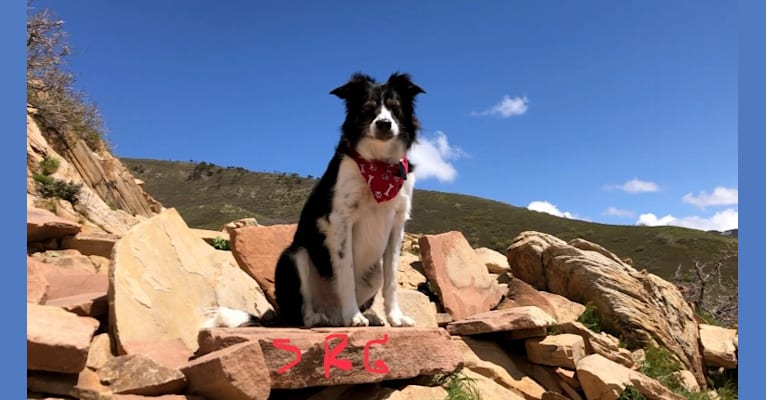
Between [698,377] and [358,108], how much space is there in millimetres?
6440

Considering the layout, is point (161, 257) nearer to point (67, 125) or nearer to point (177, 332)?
point (177, 332)

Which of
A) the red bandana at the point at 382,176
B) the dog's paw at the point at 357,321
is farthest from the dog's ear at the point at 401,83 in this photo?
the dog's paw at the point at 357,321

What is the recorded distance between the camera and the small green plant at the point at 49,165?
8905 millimetres

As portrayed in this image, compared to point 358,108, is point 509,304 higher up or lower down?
lower down

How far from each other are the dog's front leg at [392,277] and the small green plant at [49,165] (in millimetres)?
7131

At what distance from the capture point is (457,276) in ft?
22.7

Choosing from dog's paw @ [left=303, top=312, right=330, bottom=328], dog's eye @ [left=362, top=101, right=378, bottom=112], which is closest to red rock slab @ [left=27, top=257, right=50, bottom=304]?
dog's paw @ [left=303, top=312, right=330, bottom=328]

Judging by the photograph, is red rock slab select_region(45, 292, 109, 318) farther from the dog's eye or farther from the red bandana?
the dog's eye

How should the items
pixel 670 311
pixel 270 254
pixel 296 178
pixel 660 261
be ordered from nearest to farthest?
pixel 270 254 < pixel 670 311 < pixel 660 261 < pixel 296 178

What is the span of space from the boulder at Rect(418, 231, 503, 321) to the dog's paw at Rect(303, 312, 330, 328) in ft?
8.39

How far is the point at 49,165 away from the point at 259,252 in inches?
221

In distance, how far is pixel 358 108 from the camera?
438 centimetres

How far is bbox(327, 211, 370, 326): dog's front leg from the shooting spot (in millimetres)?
4207

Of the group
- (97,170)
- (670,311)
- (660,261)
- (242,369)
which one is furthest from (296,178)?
(242,369)
